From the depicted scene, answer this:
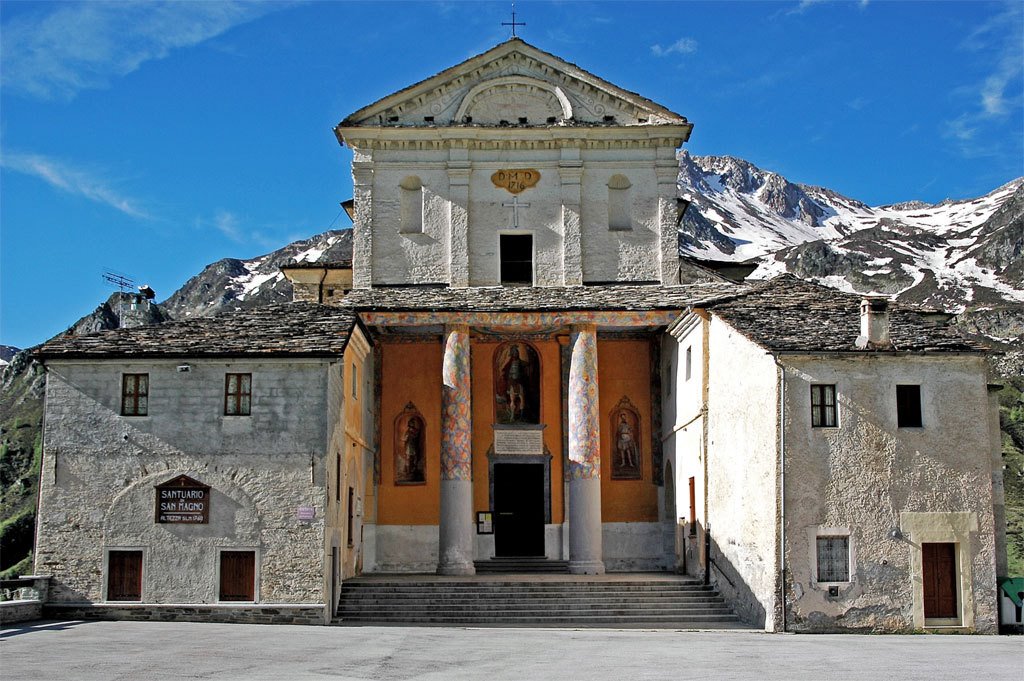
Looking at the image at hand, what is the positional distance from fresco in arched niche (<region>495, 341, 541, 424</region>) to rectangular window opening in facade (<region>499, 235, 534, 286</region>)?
268cm

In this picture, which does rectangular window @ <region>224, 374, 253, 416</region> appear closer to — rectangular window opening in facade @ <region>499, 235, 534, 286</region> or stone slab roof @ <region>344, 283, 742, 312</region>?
stone slab roof @ <region>344, 283, 742, 312</region>

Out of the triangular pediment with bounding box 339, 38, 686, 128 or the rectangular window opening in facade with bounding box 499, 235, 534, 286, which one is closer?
the triangular pediment with bounding box 339, 38, 686, 128

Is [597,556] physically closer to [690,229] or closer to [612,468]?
[612,468]

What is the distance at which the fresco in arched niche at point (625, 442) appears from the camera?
37125 mm

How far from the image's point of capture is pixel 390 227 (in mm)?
39000

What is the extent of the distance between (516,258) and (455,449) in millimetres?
8084

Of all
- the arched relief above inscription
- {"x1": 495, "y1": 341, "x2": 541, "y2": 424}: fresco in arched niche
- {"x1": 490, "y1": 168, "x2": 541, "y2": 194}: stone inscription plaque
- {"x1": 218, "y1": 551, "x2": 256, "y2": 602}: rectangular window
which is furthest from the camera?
{"x1": 490, "y1": 168, "x2": 541, "y2": 194}: stone inscription plaque

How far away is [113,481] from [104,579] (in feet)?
7.69

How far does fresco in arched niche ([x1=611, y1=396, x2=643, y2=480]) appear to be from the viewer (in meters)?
37.1

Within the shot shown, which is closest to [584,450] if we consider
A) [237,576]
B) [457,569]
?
[457,569]

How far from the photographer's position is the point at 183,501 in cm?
2791

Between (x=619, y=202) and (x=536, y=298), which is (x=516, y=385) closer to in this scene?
(x=536, y=298)

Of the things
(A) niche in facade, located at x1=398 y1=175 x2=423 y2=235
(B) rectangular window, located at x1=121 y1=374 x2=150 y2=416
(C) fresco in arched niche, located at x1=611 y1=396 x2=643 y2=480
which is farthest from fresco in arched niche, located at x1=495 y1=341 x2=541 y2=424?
(B) rectangular window, located at x1=121 y1=374 x2=150 y2=416

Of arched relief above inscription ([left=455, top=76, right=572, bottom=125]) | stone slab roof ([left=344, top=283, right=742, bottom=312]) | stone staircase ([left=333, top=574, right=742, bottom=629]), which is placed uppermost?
arched relief above inscription ([left=455, top=76, right=572, bottom=125])
